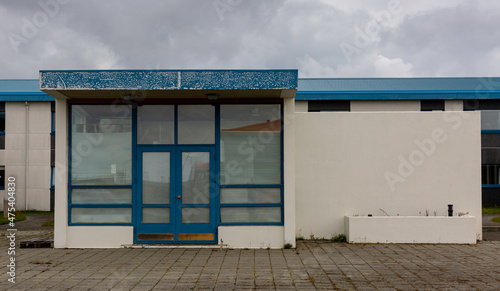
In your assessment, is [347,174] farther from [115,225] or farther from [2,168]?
[2,168]

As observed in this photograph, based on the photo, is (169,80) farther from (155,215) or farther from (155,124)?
(155,215)

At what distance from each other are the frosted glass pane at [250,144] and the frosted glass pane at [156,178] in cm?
124

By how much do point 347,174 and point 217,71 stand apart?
4106mm

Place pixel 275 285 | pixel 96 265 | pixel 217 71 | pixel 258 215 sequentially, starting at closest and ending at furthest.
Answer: pixel 275 285 → pixel 96 265 → pixel 217 71 → pixel 258 215

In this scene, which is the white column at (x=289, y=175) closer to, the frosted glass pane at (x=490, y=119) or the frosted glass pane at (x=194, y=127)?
the frosted glass pane at (x=194, y=127)

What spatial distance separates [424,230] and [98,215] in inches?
285

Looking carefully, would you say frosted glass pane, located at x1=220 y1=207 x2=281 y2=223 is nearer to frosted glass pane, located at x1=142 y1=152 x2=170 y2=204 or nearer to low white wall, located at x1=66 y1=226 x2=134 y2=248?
frosted glass pane, located at x1=142 y1=152 x2=170 y2=204

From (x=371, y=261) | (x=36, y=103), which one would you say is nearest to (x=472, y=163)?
(x=371, y=261)

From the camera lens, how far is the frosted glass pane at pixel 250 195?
9.16m

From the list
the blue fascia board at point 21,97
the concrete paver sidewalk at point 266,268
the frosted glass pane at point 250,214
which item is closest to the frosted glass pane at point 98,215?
the concrete paver sidewalk at point 266,268

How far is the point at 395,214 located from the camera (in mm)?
10062

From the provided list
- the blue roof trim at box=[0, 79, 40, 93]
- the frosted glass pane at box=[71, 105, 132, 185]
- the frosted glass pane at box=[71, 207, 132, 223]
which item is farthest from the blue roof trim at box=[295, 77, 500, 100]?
the blue roof trim at box=[0, 79, 40, 93]

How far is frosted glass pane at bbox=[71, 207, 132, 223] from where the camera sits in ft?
30.2

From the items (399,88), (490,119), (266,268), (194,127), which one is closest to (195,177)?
(194,127)
